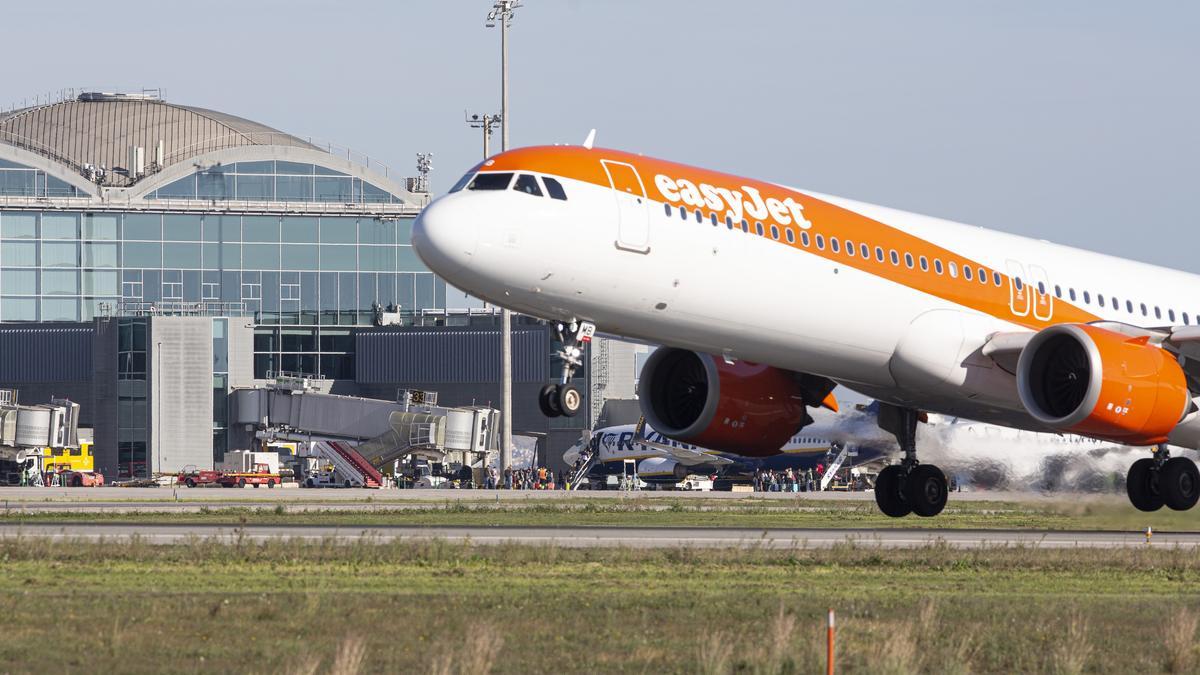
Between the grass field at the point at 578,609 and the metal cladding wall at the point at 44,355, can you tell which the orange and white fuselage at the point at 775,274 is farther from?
the metal cladding wall at the point at 44,355

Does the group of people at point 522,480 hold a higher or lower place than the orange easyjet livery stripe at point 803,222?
lower

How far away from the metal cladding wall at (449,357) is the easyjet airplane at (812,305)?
235 feet

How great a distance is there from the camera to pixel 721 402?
39.9 m

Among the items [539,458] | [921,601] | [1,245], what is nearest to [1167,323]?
[921,601]

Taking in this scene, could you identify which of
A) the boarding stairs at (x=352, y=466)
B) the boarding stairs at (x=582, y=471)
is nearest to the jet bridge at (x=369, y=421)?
the boarding stairs at (x=352, y=466)

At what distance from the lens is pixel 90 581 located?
2561 cm

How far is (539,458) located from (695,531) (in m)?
82.5

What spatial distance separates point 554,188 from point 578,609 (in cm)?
1124

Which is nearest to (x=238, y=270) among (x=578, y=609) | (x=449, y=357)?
(x=449, y=357)

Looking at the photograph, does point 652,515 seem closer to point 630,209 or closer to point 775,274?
point 775,274

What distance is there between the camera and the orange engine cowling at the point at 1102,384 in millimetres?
35125

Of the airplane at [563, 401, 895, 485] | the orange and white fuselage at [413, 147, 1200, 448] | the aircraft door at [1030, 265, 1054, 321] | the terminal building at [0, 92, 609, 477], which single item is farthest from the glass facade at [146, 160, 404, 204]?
the aircraft door at [1030, 265, 1054, 321]

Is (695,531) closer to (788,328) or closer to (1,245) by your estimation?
(788,328)

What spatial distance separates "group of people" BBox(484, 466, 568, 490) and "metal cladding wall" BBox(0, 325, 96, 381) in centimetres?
3101
